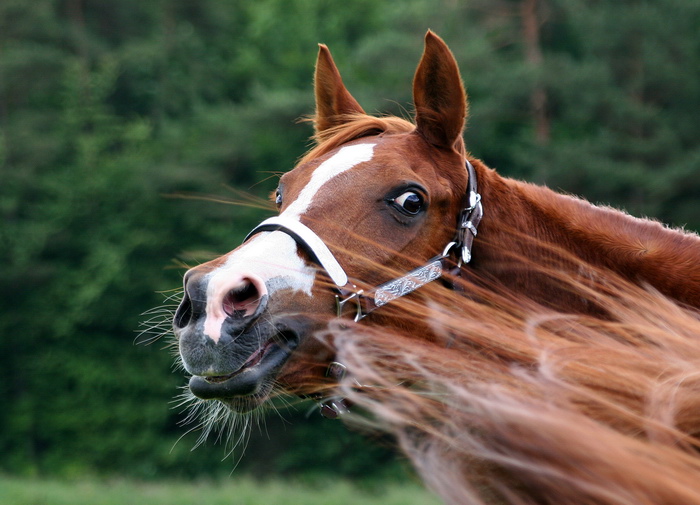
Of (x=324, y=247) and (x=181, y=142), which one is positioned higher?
(x=324, y=247)

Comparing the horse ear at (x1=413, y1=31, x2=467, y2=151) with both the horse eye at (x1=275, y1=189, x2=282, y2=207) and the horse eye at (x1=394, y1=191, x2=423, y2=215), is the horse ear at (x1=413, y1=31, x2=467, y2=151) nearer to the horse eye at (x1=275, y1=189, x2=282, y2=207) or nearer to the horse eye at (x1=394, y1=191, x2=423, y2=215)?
the horse eye at (x1=394, y1=191, x2=423, y2=215)

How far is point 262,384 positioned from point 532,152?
54.6 ft

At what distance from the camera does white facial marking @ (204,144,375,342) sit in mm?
2514

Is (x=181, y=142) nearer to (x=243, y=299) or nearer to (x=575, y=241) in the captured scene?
(x=575, y=241)

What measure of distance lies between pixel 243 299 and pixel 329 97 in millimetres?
1609

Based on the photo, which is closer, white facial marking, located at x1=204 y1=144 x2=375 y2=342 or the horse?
the horse

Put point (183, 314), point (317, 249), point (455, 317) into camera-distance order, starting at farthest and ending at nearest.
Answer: point (317, 249)
point (183, 314)
point (455, 317)

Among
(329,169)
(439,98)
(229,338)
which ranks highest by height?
(439,98)

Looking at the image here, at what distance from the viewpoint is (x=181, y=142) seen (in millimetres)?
23594

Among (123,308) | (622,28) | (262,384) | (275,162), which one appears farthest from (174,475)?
(262,384)

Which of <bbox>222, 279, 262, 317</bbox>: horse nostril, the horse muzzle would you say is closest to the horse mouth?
the horse muzzle

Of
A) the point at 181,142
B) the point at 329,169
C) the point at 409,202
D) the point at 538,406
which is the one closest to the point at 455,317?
the point at 538,406

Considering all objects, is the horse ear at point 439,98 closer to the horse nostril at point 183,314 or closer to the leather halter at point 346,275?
the leather halter at point 346,275

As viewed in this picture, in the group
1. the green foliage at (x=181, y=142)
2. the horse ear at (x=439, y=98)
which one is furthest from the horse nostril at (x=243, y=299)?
the green foliage at (x=181, y=142)
